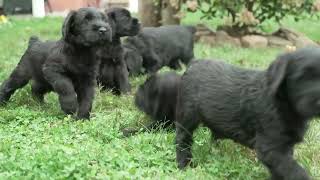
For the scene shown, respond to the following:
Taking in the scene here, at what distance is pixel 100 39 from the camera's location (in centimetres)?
655

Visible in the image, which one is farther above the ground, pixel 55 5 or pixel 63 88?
pixel 63 88

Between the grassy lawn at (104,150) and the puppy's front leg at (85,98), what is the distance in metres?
0.12

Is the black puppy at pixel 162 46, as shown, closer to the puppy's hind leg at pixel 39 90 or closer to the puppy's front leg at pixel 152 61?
the puppy's front leg at pixel 152 61

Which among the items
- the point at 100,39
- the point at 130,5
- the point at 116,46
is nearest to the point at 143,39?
the point at 116,46

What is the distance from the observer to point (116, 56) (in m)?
8.57

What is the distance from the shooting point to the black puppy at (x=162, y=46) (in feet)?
32.2

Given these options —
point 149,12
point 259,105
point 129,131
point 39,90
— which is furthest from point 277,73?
point 149,12

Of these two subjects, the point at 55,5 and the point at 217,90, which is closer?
the point at 217,90

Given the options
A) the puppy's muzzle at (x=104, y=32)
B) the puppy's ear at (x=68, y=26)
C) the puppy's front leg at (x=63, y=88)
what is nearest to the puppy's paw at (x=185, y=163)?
the puppy's front leg at (x=63, y=88)

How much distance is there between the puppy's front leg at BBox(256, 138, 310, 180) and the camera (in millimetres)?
3967

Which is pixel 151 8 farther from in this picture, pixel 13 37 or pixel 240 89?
pixel 240 89

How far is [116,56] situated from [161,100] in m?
2.67

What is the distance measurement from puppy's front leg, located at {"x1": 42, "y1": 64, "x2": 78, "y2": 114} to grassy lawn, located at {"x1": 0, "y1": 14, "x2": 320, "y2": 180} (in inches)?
5.1

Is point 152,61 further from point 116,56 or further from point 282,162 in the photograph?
point 282,162
